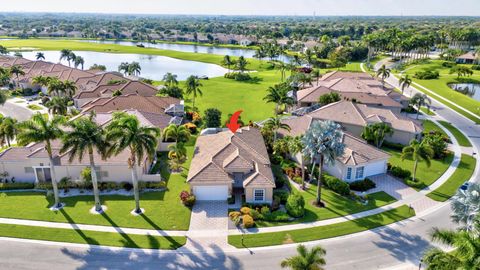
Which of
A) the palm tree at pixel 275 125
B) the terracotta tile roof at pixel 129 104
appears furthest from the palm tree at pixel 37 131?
the terracotta tile roof at pixel 129 104

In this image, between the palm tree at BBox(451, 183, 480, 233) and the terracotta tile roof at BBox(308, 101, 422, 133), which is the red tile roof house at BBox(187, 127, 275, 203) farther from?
the terracotta tile roof at BBox(308, 101, 422, 133)

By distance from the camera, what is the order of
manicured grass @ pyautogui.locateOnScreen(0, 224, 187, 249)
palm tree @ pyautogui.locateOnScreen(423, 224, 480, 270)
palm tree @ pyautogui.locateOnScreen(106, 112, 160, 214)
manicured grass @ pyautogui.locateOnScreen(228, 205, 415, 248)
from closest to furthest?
1. palm tree @ pyautogui.locateOnScreen(423, 224, 480, 270)
2. manicured grass @ pyautogui.locateOnScreen(0, 224, 187, 249)
3. manicured grass @ pyautogui.locateOnScreen(228, 205, 415, 248)
4. palm tree @ pyautogui.locateOnScreen(106, 112, 160, 214)

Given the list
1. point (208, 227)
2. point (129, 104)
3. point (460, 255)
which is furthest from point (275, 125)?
point (460, 255)

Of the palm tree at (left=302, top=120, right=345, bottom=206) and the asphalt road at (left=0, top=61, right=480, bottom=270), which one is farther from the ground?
the palm tree at (left=302, top=120, right=345, bottom=206)

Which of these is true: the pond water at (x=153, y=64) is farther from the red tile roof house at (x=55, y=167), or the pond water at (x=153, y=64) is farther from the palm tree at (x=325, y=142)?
the palm tree at (x=325, y=142)

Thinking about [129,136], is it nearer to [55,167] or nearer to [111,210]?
[111,210]

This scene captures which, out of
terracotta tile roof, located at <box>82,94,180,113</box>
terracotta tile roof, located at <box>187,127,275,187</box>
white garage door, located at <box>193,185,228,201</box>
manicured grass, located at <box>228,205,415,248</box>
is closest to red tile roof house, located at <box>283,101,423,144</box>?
terracotta tile roof, located at <box>187,127,275,187</box>
